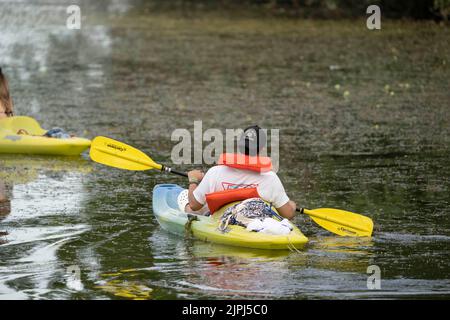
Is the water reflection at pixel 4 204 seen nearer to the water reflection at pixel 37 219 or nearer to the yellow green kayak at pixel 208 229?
→ the water reflection at pixel 37 219

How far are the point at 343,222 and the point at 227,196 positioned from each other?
107cm

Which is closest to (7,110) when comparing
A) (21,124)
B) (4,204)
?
(21,124)

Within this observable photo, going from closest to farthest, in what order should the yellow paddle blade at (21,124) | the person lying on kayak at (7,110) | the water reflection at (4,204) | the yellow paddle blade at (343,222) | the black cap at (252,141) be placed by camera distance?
1. the black cap at (252,141)
2. the yellow paddle blade at (343,222)
3. the water reflection at (4,204)
4. the person lying on kayak at (7,110)
5. the yellow paddle blade at (21,124)

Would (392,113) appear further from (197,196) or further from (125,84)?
(197,196)

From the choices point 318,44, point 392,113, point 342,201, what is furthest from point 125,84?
point 342,201

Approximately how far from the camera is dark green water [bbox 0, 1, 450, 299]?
8.88 metres

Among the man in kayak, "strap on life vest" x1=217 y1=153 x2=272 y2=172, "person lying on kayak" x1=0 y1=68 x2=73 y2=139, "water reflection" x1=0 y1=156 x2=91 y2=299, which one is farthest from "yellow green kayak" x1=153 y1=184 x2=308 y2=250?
the man in kayak

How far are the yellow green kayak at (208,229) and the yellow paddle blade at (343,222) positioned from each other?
1.97 ft

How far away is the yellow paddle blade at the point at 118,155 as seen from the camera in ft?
38.3

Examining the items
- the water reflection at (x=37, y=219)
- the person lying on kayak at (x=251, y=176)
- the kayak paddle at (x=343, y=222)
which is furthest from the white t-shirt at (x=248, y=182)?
the water reflection at (x=37, y=219)

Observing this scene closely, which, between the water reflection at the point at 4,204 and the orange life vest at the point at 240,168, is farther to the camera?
the water reflection at the point at 4,204

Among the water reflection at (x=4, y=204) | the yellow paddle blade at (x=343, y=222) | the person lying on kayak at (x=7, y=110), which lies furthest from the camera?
the person lying on kayak at (x=7, y=110)

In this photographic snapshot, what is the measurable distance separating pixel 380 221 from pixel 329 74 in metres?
11.1
